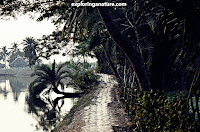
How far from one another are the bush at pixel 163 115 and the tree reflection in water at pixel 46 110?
22.9 feet

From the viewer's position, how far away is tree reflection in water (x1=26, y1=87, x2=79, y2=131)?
1218 cm

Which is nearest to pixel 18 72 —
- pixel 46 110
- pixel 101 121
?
pixel 46 110

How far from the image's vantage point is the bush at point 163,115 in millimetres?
3850

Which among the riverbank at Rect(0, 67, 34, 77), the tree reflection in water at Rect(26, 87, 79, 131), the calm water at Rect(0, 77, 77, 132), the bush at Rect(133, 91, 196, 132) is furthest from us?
the riverbank at Rect(0, 67, 34, 77)

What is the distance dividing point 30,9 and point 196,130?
6.88 meters

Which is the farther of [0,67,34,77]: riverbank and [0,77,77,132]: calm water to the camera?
[0,67,34,77]: riverbank

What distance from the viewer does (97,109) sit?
30.4 feet

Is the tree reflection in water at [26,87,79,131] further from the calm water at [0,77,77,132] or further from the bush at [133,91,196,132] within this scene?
the bush at [133,91,196,132]

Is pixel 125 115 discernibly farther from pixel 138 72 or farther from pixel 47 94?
pixel 47 94

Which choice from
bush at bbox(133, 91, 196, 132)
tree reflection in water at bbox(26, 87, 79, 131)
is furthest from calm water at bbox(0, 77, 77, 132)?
bush at bbox(133, 91, 196, 132)

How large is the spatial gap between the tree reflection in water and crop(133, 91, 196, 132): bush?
22.9ft

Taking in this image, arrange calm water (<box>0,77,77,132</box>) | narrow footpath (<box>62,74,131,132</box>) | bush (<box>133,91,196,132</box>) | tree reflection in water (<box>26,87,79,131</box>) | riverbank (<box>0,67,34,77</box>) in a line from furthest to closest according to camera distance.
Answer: riverbank (<box>0,67,34,77</box>) < tree reflection in water (<box>26,87,79,131</box>) < calm water (<box>0,77,77,132</box>) < narrow footpath (<box>62,74,131,132</box>) < bush (<box>133,91,196,132</box>)

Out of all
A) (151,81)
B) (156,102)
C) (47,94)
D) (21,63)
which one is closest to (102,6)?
(151,81)

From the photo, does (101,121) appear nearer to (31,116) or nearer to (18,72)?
(31,116)
